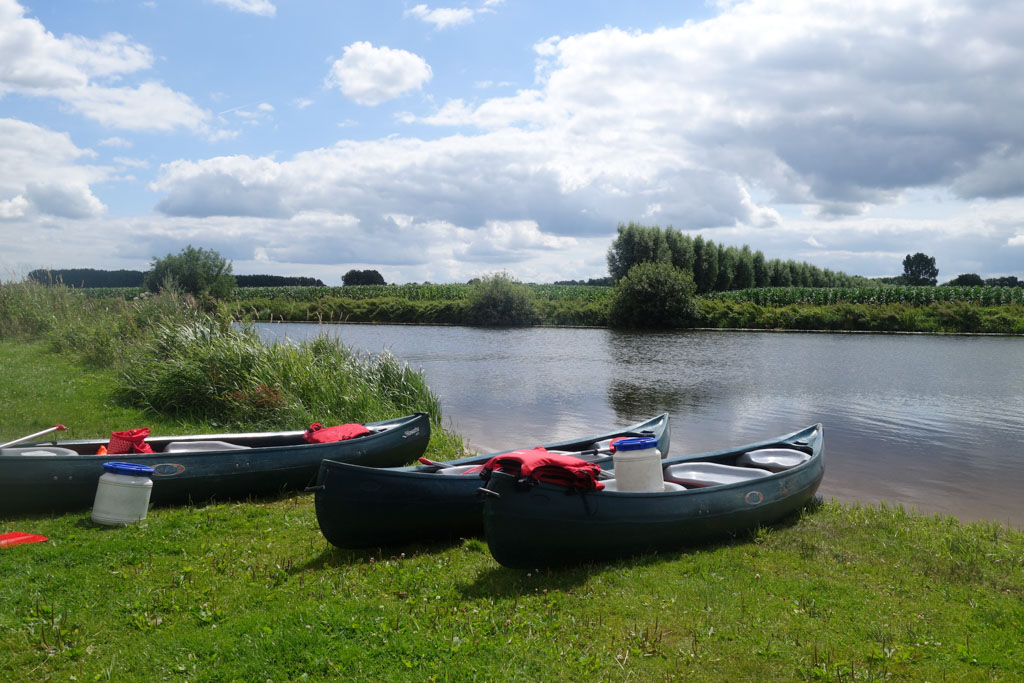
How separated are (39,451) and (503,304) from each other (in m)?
45.3

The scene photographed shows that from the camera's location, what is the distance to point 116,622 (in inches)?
181

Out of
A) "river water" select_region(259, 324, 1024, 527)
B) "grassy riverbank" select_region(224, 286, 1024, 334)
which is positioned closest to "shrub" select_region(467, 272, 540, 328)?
"grassy riverbank" select_region(224, 286, 1024, 334)

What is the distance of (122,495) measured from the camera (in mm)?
6562

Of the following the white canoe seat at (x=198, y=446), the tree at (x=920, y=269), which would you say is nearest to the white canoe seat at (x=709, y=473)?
the white canoe seat at (x=198, y=446)

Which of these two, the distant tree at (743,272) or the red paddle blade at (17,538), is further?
the distant tree at (743,272)

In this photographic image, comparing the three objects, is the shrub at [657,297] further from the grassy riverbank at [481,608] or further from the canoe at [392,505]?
the canoe at [392,505]

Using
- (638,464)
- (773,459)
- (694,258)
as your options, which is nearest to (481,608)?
(638,464)

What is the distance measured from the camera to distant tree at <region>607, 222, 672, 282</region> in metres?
59.9

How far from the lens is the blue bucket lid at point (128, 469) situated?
662cm

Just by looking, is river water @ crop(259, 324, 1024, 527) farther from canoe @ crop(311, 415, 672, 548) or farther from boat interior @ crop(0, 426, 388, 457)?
canoe @ crop(311, 415, 672, 548)

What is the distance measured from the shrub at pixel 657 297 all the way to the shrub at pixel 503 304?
23.9 feet

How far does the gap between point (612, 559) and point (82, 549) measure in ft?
15.0

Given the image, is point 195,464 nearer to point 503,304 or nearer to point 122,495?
point 122,495

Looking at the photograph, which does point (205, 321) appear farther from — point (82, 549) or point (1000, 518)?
point (1000, 518)
